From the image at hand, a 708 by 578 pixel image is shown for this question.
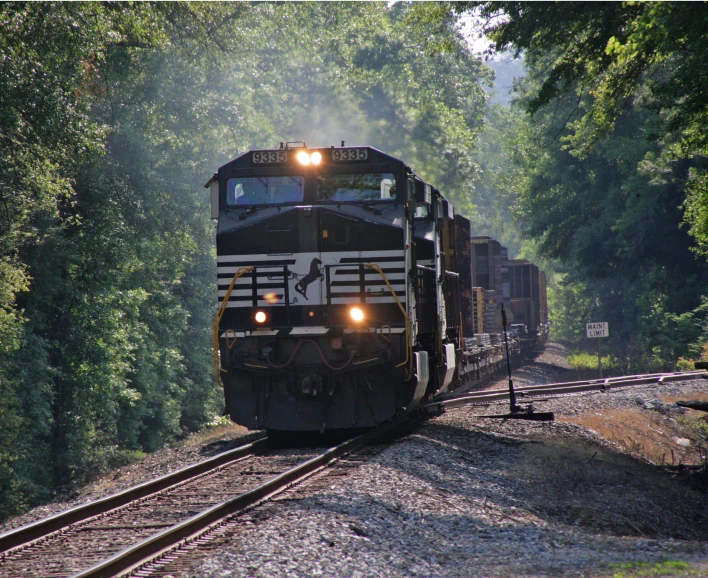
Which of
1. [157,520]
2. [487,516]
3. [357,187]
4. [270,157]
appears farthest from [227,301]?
[487,516]

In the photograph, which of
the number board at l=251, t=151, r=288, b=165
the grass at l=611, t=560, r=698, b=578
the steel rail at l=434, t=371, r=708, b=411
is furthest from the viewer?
the steel rail at l=434, t=371, r=708, b=411

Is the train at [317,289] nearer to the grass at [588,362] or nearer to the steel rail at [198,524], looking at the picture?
the steel rail at [198,524]

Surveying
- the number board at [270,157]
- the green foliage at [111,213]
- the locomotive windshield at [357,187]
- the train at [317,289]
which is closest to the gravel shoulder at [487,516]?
the train at [317,289]

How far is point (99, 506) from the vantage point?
8211mm

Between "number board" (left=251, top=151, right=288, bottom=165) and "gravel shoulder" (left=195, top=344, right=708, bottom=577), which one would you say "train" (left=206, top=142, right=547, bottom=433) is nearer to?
"number board" (left=251, top=151, right=288, bottom=165)

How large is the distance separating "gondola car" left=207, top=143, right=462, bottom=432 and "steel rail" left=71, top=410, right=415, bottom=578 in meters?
1.07

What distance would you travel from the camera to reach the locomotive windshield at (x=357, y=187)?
12031 mm

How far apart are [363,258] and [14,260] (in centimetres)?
1125

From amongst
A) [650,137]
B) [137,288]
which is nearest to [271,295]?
[650,137]

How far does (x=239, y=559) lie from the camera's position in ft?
19.8

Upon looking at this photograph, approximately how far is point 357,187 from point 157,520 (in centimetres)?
608

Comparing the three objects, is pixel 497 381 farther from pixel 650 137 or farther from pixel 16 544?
pixel 16 544

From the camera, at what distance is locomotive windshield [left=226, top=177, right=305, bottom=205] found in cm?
1216

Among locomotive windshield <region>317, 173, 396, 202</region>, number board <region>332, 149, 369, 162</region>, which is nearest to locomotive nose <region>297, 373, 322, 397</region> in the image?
locomotive windshield <region>317, 173, 396, 202</region>
